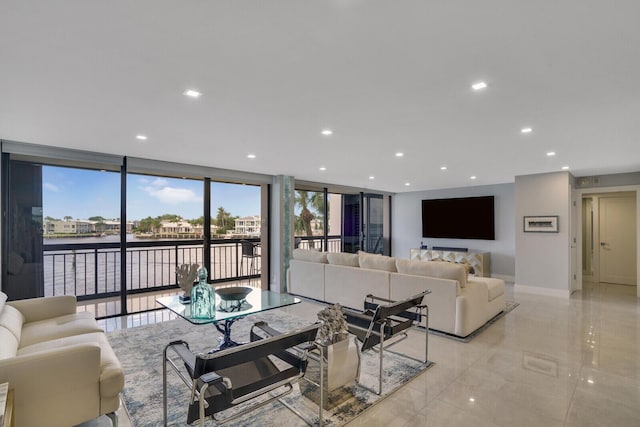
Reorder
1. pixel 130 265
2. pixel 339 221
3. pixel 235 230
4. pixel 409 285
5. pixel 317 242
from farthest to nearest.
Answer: pixel 339 221 → pixel 317 242 → pixel 235 230 → pixel 130 265 → pixel 409 285

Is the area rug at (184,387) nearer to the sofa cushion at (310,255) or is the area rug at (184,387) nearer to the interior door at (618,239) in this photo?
the sofa cushion at (310,255)

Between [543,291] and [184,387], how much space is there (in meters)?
6.26

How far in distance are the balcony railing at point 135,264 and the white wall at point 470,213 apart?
2234 mm

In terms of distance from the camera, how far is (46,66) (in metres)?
1.93

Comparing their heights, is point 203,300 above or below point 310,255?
below

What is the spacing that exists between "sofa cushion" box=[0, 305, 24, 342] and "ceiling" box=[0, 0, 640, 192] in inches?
67.4

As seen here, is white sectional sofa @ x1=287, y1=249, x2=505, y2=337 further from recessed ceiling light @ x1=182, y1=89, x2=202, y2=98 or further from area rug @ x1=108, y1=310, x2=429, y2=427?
recessed ceiling light @ x1=182, y1=89, x2=202, y2=98

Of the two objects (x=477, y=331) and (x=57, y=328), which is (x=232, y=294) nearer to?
(x=57, y=328)

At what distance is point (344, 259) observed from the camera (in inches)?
196

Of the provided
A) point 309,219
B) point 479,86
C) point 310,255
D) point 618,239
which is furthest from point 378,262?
point 618,239

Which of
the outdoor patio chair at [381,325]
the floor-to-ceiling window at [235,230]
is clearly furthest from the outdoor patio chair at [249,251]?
the outdoor patio chair at [381,325]

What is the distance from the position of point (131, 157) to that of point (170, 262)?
8.82ft

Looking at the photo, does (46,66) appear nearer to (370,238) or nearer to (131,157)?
(131,157)

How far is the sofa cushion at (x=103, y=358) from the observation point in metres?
2.05
